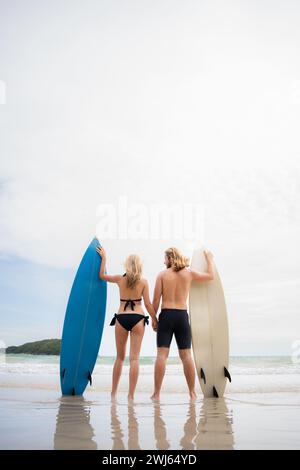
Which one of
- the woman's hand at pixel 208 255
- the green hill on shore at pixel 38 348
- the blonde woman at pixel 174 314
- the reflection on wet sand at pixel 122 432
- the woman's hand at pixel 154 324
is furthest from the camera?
the green hill on shore at pixel 38 348

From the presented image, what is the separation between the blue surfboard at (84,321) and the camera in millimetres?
5586

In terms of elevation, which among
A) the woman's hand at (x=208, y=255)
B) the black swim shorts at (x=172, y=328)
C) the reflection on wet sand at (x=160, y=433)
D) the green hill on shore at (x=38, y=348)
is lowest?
the green hill on shore at (x=38, y=348)

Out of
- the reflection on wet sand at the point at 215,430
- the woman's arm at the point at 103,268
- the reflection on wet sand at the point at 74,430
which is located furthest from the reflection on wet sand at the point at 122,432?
the woman's arm at the point at 103,268

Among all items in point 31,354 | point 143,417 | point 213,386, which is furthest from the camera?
point 31,354

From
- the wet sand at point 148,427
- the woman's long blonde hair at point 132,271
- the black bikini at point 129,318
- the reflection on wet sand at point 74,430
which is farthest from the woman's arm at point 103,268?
the reflection on wet sand at point 74,430

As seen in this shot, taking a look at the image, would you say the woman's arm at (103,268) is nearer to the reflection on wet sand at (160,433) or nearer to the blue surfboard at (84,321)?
the blue surfboard at (84,321)

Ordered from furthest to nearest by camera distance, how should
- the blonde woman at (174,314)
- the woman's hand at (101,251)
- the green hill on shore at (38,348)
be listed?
the green hill on shore at (38,348), the woman's hand at (101,251), the blonde woman at (174,314)

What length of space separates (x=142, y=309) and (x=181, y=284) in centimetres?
46

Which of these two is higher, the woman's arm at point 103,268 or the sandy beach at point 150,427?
the woman's arm at point 103,268

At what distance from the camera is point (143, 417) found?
10.6 ft

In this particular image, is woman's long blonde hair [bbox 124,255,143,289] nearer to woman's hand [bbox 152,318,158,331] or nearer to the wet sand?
woman's hand [bbox 152,318,158,331]

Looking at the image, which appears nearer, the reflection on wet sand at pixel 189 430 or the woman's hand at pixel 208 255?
the reflection on wet sand at pixel 189 430

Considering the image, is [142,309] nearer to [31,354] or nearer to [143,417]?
[143,417]
